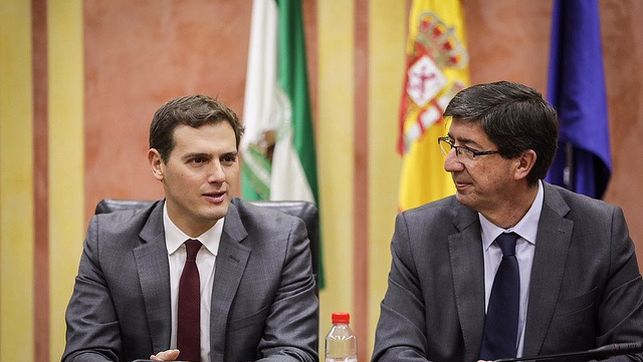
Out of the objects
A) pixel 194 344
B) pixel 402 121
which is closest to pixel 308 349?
pixel 194 344

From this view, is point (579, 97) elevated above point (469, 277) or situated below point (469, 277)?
above

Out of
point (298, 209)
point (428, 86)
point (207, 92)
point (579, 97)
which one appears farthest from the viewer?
point (207, 92)

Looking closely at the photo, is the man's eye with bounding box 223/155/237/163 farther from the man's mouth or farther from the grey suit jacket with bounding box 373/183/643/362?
the grey suit jacket with bounding box 373/183/643/362

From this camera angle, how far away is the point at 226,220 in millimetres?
2652

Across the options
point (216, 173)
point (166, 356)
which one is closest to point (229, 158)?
point (216, 173)

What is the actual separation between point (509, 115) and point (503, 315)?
1.71 feet

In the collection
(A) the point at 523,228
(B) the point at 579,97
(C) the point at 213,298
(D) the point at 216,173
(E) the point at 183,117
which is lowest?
(C) the point at 213,298

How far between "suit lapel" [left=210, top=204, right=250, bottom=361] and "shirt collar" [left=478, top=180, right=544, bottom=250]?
2.18 ft

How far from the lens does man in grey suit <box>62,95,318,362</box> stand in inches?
98.9

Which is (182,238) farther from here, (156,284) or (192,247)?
(156,284)

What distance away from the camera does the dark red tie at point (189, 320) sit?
98.9 inches

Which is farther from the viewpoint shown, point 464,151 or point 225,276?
point 225,276

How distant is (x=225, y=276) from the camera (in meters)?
2.55

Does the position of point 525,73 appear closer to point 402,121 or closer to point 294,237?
point 402,121
